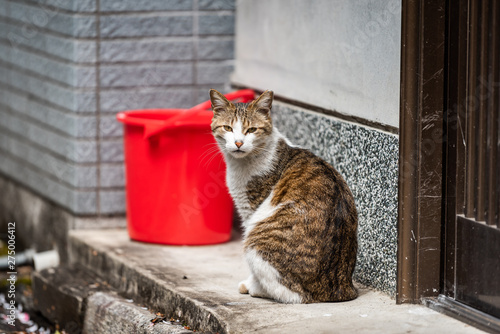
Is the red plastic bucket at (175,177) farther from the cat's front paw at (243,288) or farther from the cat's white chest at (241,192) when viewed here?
the cat's front paw at (243,288)

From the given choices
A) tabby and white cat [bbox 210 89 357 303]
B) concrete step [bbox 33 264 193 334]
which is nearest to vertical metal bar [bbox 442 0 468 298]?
tabby and white cat [bbox 210 89 357 303]

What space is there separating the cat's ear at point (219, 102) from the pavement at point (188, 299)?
94 cm

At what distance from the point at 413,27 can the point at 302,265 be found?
1.20m

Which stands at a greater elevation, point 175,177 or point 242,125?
point 242,125

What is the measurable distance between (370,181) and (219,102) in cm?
87

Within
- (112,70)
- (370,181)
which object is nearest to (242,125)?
(370,181)

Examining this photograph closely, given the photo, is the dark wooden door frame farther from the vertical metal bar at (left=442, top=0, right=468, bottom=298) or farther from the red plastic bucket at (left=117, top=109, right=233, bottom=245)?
the red plastic bucket at (left=117, top=109, right=233, bottom=245)

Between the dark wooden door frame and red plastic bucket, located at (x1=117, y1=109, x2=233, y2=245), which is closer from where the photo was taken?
the dark wooden door frame

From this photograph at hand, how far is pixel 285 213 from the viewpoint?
371cm

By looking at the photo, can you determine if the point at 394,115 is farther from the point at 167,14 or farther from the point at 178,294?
the point at 167,14

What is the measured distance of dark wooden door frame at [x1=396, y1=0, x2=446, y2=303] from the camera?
349cm

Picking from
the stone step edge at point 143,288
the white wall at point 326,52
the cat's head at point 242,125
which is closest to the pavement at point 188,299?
the stone step edge at point 143,288

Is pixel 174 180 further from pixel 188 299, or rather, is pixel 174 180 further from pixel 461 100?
pixel 461 100

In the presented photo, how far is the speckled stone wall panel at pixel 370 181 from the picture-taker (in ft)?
12.4
